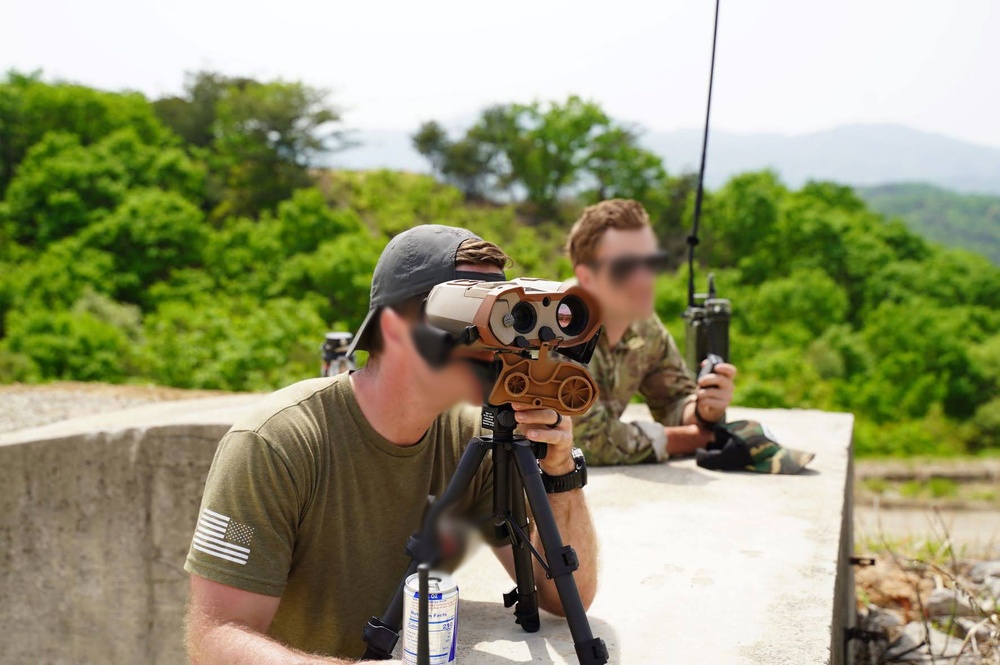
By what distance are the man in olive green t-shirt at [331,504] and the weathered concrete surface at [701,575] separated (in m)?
0.20

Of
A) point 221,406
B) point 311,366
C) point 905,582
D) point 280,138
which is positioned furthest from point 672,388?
point 280,138

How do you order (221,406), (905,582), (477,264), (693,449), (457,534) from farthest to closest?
(221,406)
(905,582)
(693,449)
(477,264)
(457,534)

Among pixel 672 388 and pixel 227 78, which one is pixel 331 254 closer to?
pixel 227 78

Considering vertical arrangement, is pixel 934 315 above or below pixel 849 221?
below

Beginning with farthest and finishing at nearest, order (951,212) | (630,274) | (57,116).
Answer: (951,212)
(57,116)
(630,274)

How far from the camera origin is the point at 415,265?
4.44 ft

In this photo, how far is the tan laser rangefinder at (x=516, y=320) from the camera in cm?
95

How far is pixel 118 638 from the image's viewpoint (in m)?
5.31

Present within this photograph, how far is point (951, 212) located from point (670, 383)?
69057mm

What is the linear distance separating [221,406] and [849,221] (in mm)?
5542

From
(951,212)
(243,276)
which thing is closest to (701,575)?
(243,276)

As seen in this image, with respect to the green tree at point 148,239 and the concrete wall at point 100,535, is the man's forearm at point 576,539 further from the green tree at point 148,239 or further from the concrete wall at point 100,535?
the green tree at point 148,239

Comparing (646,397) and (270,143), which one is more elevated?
(270,143)

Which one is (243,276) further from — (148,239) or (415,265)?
(415,265)
